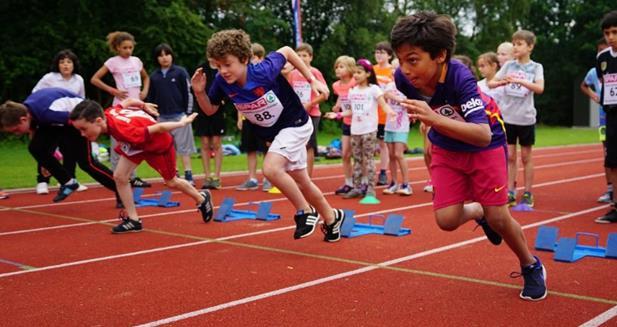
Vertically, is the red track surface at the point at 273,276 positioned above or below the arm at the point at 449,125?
below

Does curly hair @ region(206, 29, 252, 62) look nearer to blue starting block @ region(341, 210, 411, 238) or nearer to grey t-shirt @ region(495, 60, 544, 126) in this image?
Answer: blue starting block @ region(341, 210, 411, 238)

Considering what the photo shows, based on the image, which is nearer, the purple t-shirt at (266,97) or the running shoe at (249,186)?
the purple t-shirt at (266,97)

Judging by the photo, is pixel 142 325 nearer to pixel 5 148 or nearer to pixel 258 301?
pixel 258 301

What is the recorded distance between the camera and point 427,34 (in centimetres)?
363

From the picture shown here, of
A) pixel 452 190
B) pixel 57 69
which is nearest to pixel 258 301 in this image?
pixel 452 190

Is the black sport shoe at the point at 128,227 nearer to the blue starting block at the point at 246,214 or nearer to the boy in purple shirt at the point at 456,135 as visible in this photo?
the blue starting block at the point at 246,214

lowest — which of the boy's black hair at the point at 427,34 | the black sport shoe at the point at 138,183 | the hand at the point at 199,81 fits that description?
the black sport shoe at the point at 138,183

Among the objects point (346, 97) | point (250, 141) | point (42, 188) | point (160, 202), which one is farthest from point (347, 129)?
A: point (42, 188)

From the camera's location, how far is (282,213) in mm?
7777

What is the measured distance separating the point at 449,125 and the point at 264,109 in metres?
2.50

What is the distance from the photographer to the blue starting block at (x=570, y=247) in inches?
201

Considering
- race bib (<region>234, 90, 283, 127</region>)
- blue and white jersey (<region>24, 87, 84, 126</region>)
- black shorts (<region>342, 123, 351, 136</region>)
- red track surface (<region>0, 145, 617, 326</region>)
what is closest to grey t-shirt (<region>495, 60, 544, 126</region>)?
red track surface (<region>0, 145, 617, 326</region>)

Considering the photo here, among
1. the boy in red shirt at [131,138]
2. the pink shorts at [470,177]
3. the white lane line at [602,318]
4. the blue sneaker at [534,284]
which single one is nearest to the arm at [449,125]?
the pink shorts at [470,177]

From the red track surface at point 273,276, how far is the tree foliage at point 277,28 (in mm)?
16635
